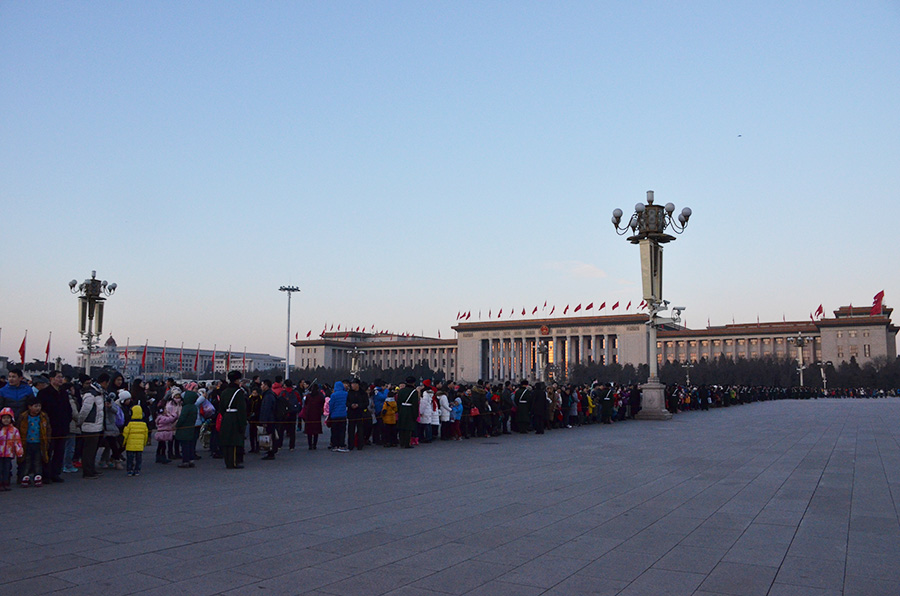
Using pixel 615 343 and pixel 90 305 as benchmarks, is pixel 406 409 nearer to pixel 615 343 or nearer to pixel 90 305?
pixel 90 305

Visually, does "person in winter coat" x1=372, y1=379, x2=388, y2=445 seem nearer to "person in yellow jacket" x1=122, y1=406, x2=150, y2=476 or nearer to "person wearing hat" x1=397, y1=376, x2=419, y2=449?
"person wearing hat" x1=397, y1=376, x2=419, y2=449

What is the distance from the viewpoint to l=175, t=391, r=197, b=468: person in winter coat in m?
11.0

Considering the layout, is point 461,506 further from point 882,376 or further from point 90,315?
point 882,376

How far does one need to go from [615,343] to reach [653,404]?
286 feet

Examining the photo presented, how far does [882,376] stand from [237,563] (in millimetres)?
83103

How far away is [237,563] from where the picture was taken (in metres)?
5.17

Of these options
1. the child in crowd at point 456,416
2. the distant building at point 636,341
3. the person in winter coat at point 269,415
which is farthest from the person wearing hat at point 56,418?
the distant building at point 636,341

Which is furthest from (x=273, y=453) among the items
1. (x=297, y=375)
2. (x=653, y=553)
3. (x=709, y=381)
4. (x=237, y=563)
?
(x=297, y=375)

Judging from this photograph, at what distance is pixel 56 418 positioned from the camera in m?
9.45

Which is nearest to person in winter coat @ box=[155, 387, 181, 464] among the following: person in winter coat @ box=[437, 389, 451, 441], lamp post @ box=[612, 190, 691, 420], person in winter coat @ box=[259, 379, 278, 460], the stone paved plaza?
the stone paved plaza

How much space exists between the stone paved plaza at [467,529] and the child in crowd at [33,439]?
0.43 metres

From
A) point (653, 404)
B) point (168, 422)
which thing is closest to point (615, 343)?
point (653, 404)

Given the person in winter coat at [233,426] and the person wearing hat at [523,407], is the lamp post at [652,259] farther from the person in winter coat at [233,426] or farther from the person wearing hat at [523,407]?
the person in winter coat at [233,426]

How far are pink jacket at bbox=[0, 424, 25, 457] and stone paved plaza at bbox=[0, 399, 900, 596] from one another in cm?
48
